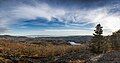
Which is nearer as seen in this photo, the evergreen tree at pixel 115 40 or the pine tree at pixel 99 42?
the pine tree at pixel 99 42

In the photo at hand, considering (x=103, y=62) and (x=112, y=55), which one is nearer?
(x=103, y=62)

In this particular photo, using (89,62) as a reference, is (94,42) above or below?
above

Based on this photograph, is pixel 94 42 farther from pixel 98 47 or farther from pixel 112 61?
pixel 112 61

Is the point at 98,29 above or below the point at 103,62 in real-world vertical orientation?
above

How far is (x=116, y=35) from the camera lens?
129 m

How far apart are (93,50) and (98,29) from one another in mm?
13041

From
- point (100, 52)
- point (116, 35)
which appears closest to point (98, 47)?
point (100, 52)

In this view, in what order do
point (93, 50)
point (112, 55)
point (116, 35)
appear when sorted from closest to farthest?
point (112, 55) → point (93, 50) → point (116, 35)

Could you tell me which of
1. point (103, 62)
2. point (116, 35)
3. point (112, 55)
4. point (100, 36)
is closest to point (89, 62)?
point (103, 62)

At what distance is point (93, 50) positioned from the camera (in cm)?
11675

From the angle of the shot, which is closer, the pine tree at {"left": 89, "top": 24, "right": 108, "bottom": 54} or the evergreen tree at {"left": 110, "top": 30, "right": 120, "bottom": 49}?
the pine tree at {"left": 89, "top": 24, "right": 108, "bottom": 54}

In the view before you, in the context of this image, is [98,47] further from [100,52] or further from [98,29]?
[98,29]

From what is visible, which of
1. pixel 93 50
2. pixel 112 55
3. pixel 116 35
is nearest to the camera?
pixel 112 55

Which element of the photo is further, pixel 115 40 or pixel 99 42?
pixel 115 40
